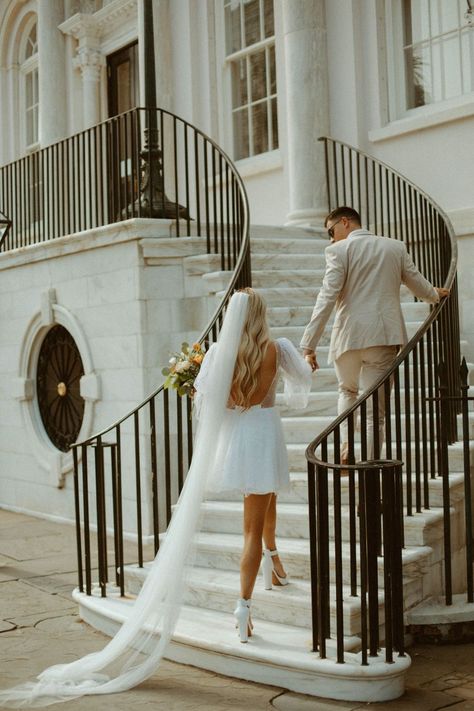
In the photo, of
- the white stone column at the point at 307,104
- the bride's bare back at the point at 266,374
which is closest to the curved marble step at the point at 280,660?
the bride's bare back at the point at 266,374

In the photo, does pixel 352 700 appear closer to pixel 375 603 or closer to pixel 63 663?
pixel 375 603

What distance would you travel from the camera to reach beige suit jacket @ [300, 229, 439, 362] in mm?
6656

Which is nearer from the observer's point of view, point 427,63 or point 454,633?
point 454,633

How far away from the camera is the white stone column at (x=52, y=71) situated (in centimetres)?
1650

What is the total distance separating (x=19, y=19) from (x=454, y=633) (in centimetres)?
1528

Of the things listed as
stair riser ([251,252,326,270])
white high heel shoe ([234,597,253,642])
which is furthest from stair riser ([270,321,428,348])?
white high heel shoe ([234,597,253,642])

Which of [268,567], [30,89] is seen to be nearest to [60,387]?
[268,567]

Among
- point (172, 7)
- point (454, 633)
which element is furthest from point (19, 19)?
point (454, 633)

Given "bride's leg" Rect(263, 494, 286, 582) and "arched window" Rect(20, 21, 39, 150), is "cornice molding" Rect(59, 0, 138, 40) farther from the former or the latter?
"bride's leg" Rect(263, 494, 286, 582)

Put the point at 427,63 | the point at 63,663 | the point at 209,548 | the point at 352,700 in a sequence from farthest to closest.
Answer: the point at 427,63, the point at 209,548, the point at 63,663, the point at 352,700

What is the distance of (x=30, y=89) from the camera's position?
18.4 meters

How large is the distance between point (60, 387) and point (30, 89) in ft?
28.7

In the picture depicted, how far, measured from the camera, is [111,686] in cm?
532

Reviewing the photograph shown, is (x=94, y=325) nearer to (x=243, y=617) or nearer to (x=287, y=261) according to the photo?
(x=287, y=261)
